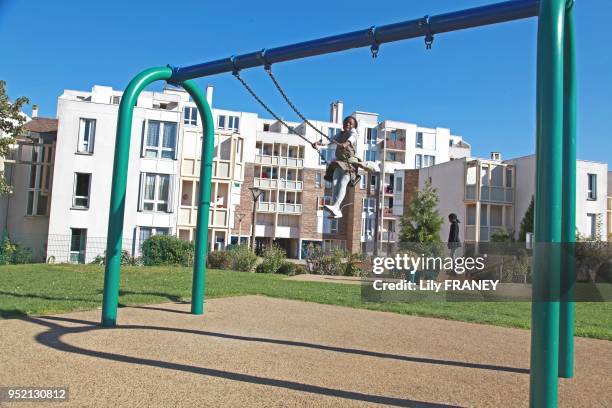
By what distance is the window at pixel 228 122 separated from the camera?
6437 cm

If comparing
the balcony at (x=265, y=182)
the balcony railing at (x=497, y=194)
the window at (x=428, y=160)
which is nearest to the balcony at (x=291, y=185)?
the balcony at (x=265, y=182)

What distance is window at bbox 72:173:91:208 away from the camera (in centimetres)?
3291

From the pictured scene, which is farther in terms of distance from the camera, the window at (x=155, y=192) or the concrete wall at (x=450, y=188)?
the concrete wall at (x=450, y=188)

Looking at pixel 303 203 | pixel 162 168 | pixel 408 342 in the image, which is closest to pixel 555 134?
pixel 408 342

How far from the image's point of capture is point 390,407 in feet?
14.5

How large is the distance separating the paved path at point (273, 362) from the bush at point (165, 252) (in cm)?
1921

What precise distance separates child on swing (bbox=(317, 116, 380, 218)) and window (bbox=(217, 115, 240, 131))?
5788 cm

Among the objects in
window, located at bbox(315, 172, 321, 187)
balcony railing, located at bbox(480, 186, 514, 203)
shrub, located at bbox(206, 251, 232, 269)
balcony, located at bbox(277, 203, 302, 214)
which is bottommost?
shrub, located at bbox(206, 251, 232, 269)

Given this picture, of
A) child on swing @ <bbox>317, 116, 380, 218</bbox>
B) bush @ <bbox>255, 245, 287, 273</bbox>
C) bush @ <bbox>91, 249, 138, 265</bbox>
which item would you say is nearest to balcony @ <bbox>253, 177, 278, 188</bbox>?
bush @ <bbox>91, 249, 138, 265</bbox>

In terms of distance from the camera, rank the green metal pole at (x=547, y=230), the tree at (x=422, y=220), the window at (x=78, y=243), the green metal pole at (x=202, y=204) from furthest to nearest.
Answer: the window at (x=78, y=243) → the tree at (x=422, y=220) → the green metal pole at (x=202, y=204) → the green metal pole at (x=547, y=230)

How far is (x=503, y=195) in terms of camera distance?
148 feet

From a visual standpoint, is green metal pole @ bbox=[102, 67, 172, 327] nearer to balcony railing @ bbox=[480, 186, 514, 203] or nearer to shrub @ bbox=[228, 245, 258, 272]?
shrub @ bbox=[228, 245, 258, 272]

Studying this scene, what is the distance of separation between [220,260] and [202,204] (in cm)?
1958

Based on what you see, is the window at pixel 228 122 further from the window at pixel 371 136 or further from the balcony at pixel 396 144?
the balcony at pixel 396 144
